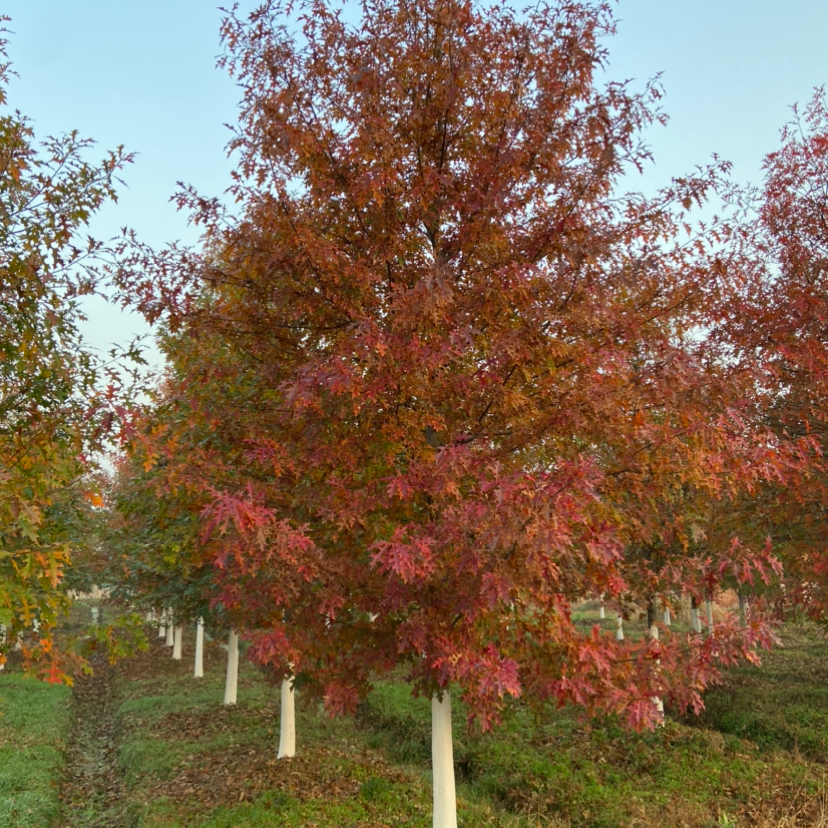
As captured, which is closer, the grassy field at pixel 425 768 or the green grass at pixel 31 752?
the grassy field at pixel 425 768

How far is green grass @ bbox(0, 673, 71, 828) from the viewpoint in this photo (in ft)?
29.6

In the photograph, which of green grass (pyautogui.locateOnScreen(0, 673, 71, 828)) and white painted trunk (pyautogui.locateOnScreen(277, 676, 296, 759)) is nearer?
green grass (pyautogui.locateOnScreen(0, 673, 71, 828))

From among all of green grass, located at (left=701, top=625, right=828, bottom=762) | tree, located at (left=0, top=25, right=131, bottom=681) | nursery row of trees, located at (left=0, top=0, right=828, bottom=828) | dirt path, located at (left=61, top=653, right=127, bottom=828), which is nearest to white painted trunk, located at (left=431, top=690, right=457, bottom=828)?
nursery row of trees, located at (left=0, top=0, right=828, bottom=828)

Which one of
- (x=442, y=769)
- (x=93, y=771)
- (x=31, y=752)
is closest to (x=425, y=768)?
(x=442, y=769)

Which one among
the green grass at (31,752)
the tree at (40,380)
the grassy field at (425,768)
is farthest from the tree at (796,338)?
the green grass at (31,752)

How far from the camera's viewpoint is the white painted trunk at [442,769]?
18.3 ft

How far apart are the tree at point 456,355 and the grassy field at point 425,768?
5.14ft

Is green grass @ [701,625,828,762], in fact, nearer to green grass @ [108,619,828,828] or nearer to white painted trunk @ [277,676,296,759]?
green grass @ [108,619,828,828]

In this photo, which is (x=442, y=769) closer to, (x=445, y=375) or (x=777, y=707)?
(x=445, y=375)

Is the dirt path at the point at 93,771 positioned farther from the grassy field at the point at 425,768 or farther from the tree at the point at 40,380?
the tree at the point at 40,380

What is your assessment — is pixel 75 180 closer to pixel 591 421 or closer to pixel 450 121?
pixel 450 121

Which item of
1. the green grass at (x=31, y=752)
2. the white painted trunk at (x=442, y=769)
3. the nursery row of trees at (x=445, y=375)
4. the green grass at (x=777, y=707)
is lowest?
the green grass at (x=31, y=752)

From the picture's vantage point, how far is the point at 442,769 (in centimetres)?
568

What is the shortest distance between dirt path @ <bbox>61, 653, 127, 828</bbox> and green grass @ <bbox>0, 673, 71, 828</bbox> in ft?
0.90
